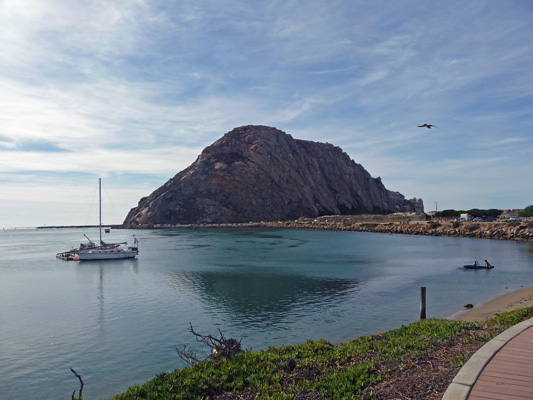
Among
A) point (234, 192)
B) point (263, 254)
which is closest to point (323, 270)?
point (263, 254)

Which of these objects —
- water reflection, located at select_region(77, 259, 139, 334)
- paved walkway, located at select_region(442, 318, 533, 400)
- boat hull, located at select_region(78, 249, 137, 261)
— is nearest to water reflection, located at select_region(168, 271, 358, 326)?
water reflection, located at select_region(77, 259, 139, 334)

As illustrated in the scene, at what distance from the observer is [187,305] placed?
104 feet

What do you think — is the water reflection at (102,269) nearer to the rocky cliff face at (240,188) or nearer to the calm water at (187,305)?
the calm water at (187,305)

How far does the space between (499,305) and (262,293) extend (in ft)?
63.6

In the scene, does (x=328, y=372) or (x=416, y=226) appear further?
(x=416, y=226)

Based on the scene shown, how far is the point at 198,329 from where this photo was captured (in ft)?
81.4

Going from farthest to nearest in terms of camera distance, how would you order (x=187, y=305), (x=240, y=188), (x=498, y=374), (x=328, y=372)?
A: (x=240, y=188) < (x=187, y=305) < (x=328, y=372) < (x=498, y=374)

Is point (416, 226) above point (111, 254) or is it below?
above

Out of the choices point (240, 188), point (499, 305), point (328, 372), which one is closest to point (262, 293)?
point (499, 305)

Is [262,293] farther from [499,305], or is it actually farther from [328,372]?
[328,372]

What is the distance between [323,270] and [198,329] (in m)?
27.6

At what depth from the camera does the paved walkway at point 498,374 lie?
7.63m

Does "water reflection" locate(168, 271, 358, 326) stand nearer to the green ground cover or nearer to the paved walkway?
the green ground cover

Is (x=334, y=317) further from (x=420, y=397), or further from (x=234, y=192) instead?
(x=234, y=192)
